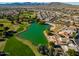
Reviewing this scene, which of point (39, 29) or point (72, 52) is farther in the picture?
point (39, 29)

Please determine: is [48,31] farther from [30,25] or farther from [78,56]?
[78,56]

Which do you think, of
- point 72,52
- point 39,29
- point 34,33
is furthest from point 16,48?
point 72,52

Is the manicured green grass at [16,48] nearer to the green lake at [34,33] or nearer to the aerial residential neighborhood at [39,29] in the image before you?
the aerial residential neighborhood at [39,29]

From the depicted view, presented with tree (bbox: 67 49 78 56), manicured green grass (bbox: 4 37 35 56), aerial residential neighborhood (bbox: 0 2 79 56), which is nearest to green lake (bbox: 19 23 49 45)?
aerial residential neighborhood (bbox: 0 2 79 56)

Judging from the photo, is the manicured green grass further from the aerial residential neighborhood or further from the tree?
the tree

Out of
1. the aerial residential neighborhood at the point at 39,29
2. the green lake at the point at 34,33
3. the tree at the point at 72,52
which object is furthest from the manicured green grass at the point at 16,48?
the tree at the point at 72,52

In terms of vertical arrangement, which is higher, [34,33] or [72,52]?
[34,33]

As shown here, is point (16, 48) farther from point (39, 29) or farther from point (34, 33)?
point (39, 29)
